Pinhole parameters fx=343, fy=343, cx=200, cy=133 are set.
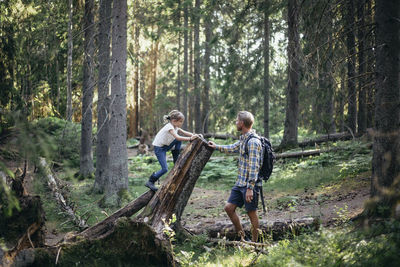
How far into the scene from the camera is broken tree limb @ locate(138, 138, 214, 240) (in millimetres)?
5727

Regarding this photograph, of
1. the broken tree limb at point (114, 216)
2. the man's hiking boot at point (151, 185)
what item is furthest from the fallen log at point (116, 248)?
the man's hiking boot at point (151, 185)

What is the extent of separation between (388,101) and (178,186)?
3.58 metres

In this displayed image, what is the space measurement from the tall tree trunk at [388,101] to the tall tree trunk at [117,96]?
6.67 metres

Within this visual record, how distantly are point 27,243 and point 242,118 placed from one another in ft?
11.8

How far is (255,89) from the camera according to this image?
19.3 metres

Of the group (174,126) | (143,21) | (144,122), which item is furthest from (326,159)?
(144,122)

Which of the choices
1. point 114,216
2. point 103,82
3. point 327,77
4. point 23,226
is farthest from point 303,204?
point 103,82

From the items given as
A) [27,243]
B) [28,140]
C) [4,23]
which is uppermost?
[4,23]

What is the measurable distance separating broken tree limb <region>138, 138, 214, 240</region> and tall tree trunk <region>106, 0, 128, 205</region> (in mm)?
4275

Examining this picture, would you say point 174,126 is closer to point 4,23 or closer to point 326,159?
point 4,23

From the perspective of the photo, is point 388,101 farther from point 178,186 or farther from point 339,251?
point 178,186

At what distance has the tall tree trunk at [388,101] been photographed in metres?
5.12

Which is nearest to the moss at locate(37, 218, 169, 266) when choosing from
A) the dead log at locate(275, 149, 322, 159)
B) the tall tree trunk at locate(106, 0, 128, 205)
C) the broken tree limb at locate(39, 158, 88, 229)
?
the broken tree limb at locate(39, 158, 88, 229)

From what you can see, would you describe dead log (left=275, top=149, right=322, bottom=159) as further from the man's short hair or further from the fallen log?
the fallen log
